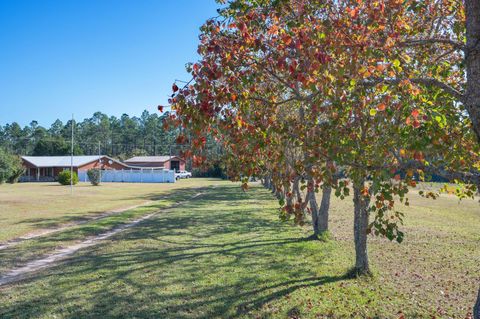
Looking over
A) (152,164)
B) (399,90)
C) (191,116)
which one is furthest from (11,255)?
(152,164)

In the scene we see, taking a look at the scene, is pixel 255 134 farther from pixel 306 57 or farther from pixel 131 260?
pixel 131 260

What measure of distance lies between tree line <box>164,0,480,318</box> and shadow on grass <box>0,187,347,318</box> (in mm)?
2684

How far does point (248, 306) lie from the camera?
7.01 meters

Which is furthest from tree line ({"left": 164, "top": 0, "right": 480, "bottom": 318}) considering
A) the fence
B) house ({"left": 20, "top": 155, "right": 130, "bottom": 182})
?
house ({"left": 20, "top": 155, "right": 130, "bottom": 182})

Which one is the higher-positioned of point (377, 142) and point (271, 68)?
point (271, 68)

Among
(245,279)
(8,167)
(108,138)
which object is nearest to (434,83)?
(245,279)

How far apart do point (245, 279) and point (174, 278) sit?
1488mm

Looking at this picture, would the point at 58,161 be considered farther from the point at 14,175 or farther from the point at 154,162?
the point at 154,162

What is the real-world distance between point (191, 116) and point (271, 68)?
1675 millimetres

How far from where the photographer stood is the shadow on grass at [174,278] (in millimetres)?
6820

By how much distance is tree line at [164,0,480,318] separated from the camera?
4.29 metres

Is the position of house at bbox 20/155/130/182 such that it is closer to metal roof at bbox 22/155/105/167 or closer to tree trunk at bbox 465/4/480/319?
metal roof at bbox 22/155/105/167

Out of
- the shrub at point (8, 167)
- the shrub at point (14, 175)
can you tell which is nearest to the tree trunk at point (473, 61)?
the shrub at point (8, 167)

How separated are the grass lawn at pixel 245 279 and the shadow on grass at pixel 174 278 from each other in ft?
0.07
